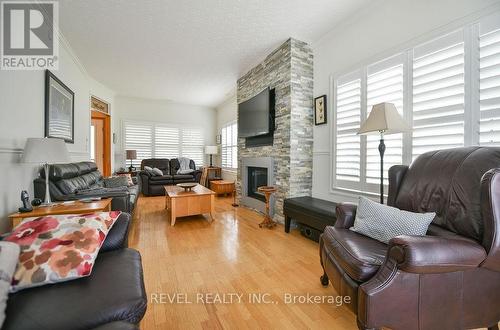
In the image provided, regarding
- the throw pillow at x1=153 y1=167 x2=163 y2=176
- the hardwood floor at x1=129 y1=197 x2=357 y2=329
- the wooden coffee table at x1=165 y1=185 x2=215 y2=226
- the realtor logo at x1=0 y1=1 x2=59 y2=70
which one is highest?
the realtor logo at x1=0 y1=1 x2=59 y2=70

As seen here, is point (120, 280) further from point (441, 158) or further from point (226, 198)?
point (226, 198)

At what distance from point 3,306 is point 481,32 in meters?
3.12

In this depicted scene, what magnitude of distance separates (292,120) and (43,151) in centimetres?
280

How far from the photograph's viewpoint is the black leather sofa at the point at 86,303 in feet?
2.33

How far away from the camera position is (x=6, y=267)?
817mm

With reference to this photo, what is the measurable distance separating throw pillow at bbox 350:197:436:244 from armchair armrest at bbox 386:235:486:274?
0.25 metres

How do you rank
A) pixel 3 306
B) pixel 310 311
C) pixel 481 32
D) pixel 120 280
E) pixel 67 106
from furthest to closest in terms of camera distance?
pixel 67 106, pixel 481 32, pixel 310 311, pixel 120 280, pixel 3 306

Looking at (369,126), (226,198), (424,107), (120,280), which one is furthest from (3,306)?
(226,198)

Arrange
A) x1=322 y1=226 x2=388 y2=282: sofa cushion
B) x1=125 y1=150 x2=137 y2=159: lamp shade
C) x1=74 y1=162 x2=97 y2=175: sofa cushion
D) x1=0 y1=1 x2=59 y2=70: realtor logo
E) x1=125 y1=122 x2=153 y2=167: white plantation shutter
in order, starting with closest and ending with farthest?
x1=322 y1=226 x2=388 y2=282: sofa cushion, x1=0 y1=1 x2=59 y2=70: realtor logo, x1=74 y1=162 x2=97 y2=175: sofa cushion, x1=125 y1=150 x2=137 y2=159: lamp shade, x1=125 y1=122 x2=153 y2=167: white plantation shutter

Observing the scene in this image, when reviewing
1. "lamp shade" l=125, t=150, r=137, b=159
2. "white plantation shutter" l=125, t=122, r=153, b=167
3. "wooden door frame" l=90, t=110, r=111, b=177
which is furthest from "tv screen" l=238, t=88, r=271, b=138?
"wooden door frame" l=90, t=110, r=111, b=177

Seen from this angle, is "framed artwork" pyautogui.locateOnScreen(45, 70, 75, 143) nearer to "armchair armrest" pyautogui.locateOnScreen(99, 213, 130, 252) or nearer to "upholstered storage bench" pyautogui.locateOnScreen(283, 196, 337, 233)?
"armchair armrest" pyautogui.locateOnScreen(99, 213, 130, 252)

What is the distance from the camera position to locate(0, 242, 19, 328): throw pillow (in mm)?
728

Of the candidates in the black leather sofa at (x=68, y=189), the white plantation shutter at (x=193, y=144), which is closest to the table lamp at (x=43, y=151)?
the black leather sofa at (x=68, y=189)

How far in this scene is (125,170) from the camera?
20.0ft
